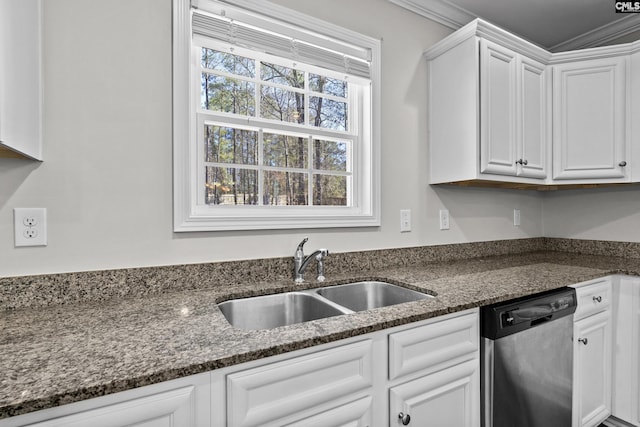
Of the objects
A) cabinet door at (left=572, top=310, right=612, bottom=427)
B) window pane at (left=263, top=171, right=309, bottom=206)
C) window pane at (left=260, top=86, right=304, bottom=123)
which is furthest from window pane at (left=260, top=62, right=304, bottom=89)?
cabinet door at (left=572, top=310, right=612, bottom=427)

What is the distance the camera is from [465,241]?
2285 millimetres

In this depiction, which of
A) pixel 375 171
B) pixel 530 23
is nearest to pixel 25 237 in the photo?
pixel 375 171

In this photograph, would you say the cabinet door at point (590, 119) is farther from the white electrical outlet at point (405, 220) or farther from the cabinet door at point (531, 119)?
the white electrical outlet at point (405, 220)

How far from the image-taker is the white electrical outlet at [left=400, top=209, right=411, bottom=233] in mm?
2000

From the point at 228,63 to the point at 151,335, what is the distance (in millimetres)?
1287

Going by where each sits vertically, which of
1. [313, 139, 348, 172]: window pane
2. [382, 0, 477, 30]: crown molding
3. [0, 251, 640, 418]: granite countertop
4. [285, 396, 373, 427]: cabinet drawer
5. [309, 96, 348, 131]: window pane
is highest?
[382, 0, 477, 30]: crown molding

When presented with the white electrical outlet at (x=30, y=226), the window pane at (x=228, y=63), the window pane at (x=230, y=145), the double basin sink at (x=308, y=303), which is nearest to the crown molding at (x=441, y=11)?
the window pane at (x=228, y=63)

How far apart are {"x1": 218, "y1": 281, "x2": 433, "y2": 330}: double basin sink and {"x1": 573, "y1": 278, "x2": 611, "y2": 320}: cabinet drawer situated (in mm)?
867

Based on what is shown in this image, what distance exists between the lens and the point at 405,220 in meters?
2.01

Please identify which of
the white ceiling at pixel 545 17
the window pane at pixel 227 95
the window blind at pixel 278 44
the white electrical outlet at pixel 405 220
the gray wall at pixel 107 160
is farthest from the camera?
the white ceiling at pixel 545 17

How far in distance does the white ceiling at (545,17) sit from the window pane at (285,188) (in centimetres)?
124

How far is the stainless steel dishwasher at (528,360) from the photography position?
4.17 feet

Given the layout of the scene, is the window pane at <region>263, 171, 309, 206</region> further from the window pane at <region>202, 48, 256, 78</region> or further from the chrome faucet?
the window pane at <region>202, 48, 256, 78</region>

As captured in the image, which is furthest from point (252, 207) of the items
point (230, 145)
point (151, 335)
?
point (151, 335)
